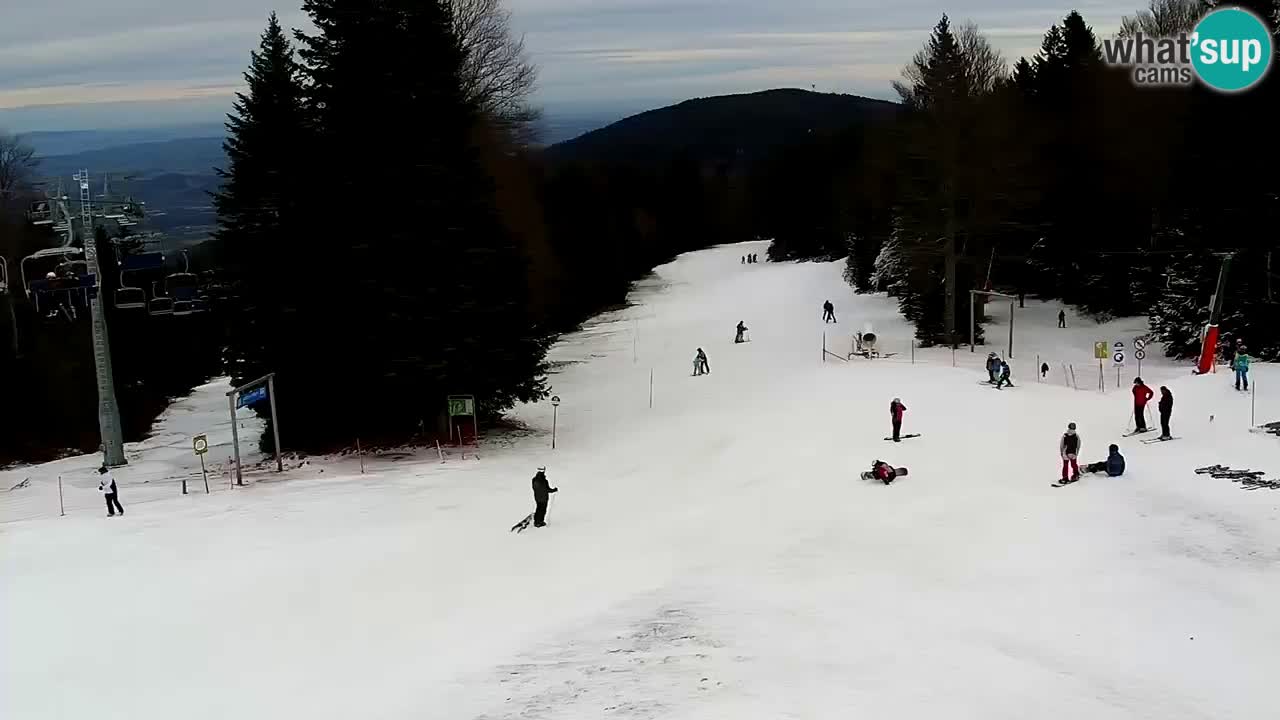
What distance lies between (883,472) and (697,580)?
22.8 feet

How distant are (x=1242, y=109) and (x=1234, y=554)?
30161mm

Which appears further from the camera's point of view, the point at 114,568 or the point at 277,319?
the point at 277,319

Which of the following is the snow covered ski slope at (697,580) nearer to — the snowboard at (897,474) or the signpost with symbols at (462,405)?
the snowboard at (897,474)

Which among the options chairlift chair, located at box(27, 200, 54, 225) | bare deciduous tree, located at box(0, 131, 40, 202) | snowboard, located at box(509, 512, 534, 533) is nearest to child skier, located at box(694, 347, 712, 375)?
snowboard, located at box(509, 512, 534, 533)

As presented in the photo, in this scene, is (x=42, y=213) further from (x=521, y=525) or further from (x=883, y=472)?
(x=883, y=472)

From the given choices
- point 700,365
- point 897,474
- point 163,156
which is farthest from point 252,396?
point 700,365

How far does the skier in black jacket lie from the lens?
757 inches

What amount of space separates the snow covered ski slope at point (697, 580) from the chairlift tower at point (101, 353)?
37.1 inches

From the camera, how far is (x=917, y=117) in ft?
155

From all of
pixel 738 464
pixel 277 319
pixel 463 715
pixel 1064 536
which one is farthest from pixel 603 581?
pixel 277 319

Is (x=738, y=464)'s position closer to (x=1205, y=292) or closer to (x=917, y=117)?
(x=1205, y=292)

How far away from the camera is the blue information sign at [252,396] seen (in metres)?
26.2

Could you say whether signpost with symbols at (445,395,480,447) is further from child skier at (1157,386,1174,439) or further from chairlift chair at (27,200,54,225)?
child skier at (1157,386,1174,439)

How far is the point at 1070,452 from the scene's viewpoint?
19.8 m
